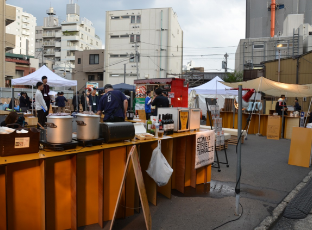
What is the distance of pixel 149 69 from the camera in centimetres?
4453

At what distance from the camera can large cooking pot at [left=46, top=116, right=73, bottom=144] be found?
3.25m


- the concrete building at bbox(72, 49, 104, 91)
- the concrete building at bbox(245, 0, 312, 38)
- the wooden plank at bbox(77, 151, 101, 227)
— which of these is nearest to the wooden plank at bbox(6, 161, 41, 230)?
the wooden plank at bbox(77, 151, 101, 227)

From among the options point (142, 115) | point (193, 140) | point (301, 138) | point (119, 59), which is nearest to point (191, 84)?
point (119, 59)

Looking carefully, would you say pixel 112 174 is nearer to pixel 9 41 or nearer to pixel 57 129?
pixel 57 129

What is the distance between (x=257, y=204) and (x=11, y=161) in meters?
4.18

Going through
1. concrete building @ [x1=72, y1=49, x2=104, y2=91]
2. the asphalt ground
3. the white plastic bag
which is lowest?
the asphalt ground

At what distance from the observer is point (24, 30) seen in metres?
85.1

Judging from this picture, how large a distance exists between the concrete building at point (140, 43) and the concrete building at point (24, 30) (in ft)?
152

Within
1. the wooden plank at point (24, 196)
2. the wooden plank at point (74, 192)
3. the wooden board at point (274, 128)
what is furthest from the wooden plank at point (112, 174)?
the wooden board at point (274, 128)

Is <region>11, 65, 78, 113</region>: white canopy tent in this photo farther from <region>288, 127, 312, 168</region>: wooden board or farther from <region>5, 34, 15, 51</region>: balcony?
<region>5, 34, 15, 51</region>: balcony

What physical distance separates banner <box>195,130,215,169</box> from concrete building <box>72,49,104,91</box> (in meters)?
42.4

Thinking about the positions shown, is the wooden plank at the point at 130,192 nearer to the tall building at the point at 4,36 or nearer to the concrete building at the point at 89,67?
the tall building at the point at 4,36

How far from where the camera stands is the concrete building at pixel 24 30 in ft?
263

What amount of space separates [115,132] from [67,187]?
3.32 feet
